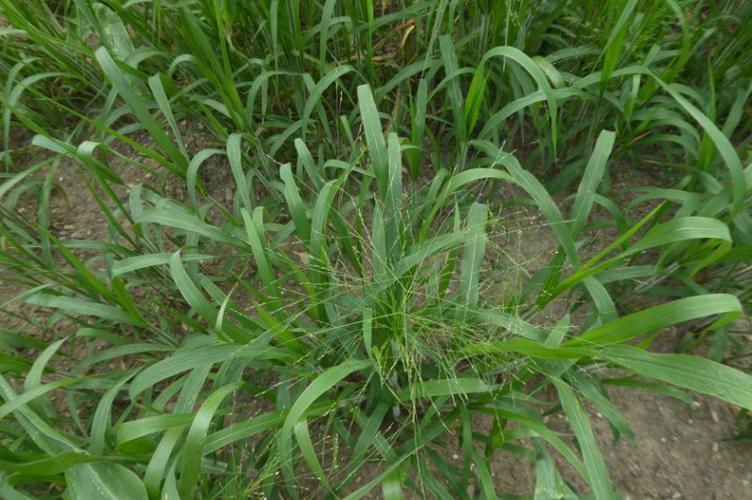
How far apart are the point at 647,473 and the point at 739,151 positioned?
0.77 metres

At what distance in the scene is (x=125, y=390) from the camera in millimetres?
1097

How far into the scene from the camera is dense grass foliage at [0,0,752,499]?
2.45 feet

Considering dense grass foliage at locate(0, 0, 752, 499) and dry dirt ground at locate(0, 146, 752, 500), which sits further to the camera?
dry dirt ground at locate(0, 146, 752, 500)

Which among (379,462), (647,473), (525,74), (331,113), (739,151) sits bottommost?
(647,473)

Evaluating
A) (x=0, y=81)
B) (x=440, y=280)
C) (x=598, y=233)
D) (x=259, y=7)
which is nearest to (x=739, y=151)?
(x=598, y=233)

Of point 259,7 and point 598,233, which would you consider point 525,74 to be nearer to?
point 598,233

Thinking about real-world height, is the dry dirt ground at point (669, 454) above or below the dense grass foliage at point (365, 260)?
below

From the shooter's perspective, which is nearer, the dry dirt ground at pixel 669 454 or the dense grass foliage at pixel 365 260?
the dense grass foliage at pixel 365 260

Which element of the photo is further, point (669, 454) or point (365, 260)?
point (365, 260)

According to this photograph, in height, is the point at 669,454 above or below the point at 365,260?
below

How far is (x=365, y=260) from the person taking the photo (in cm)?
118

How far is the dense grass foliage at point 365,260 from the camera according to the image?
746 mm

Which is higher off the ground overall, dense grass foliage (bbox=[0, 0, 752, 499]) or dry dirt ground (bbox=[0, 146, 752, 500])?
dense grass foliage (bbox=[0, 0, 752, 499])

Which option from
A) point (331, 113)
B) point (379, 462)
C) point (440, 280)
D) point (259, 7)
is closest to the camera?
point (440, 280)
